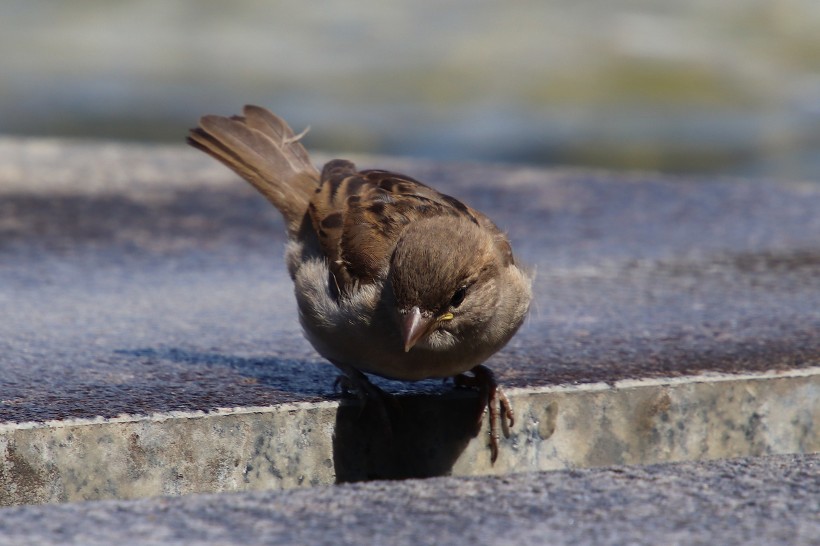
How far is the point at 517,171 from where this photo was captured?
751 centimetres

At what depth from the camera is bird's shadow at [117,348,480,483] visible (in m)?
3.45

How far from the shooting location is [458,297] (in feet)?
11.2

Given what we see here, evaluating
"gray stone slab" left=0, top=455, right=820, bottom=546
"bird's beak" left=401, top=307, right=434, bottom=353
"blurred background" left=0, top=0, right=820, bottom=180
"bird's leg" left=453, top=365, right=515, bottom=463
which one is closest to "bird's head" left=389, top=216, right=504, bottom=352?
"bird's beak" left=401, top=307, right=434, bottom=353

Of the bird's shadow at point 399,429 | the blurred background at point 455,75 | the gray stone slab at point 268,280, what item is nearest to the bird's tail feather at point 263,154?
the gray stone slab at point 268,280

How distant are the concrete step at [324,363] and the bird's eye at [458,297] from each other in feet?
0.92

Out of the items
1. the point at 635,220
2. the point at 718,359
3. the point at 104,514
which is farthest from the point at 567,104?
the point at 104,514

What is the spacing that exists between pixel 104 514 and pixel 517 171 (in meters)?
5.06

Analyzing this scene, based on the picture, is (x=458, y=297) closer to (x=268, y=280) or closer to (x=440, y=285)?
(x=440, y=285)

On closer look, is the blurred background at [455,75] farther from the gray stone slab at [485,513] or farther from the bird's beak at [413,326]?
the gray stone slab at [485,513]

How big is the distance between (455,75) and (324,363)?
1141 cm

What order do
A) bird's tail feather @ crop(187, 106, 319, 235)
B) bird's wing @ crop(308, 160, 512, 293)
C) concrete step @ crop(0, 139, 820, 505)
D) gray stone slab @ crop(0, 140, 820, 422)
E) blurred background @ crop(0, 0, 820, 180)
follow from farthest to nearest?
blurred background @ crop(0, 0, 820, 180) → bird's tail feather @ crop(187, 106, 319, 235) → gray stone slab @ crop(0, 140, 820, 422) → bird's wing @ crop(308, 160, 512, 293) → concrete step @ crop(0, 139, 820, 505)

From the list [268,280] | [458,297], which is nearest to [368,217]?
[458,297]

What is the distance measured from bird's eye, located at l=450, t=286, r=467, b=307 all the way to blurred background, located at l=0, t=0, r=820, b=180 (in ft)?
24.9

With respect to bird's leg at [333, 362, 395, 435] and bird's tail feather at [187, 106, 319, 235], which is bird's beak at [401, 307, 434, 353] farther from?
bird's tail feather at [187, 106, 319, 235]
